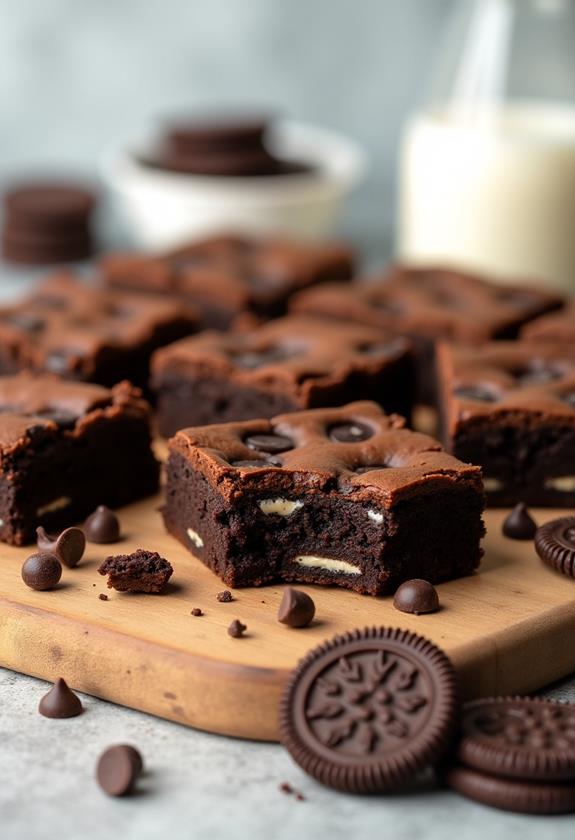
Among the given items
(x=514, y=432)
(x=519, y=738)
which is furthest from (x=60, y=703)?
(x=514, y=432)

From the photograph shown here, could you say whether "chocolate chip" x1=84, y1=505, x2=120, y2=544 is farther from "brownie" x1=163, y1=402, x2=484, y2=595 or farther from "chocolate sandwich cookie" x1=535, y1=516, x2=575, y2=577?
"chocolate sandwich cookie" x1=535, y1=516, x2=575, y2=577

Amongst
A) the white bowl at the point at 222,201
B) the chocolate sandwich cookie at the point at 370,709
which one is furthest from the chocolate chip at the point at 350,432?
the white bowl at the point at 222,201

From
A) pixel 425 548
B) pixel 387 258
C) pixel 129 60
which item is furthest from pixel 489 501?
pixel 129 60

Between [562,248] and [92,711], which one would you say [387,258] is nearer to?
[562,248]

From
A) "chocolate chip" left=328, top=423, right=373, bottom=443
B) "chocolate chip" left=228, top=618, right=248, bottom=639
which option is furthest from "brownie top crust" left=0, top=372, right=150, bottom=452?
"chocolate chip" left=228, top=618, right=248, bottom=639

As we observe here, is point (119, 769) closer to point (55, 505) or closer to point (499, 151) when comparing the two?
point (55, 505)

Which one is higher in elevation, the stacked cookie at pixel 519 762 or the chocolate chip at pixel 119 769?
the stacked cookie at pixel 519 762

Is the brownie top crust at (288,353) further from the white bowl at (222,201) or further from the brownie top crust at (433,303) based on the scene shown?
the white bowl at (222,201)
